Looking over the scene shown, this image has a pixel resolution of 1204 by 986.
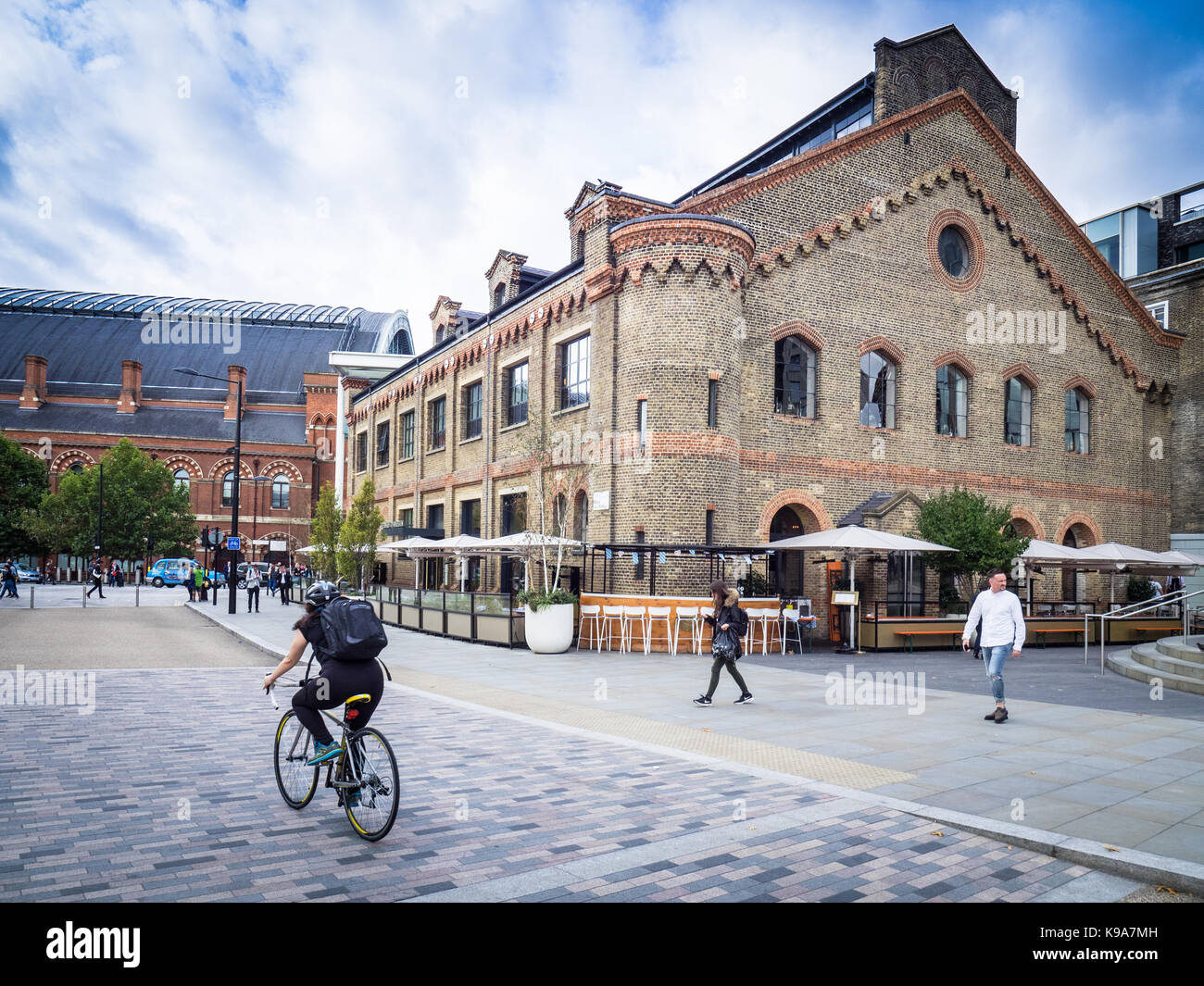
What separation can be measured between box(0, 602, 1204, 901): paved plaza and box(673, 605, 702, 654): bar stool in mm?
6416

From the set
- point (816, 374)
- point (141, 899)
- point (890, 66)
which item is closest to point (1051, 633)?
point (816, 374)

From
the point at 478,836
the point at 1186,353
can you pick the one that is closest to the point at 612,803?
the point at 478,836

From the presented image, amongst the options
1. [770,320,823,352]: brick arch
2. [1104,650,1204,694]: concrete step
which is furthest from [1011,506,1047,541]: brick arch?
[1104,650,1204,694]: concrete step

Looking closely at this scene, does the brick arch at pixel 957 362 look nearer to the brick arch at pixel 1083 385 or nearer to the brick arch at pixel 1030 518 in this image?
the brick arch at pixel 1030 518

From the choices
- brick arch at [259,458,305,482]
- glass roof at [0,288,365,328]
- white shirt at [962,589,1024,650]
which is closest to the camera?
white shirt at [962,589,1024,650]

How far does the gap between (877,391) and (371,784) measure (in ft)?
67.6

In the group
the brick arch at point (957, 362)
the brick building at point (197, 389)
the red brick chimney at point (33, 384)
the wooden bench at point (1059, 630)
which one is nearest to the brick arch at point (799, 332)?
the brick arch at point (957, 362)

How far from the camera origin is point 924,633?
19938 millimetres

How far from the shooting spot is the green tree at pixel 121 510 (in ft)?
188

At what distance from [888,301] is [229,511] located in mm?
55790

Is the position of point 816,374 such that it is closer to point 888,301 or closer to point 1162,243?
point 888,301

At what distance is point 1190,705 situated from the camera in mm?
11148

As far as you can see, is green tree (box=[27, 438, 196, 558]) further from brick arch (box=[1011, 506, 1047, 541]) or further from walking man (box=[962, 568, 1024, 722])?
walking man (box=[962, 568, 1024, 722])

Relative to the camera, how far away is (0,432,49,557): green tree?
57812mm
